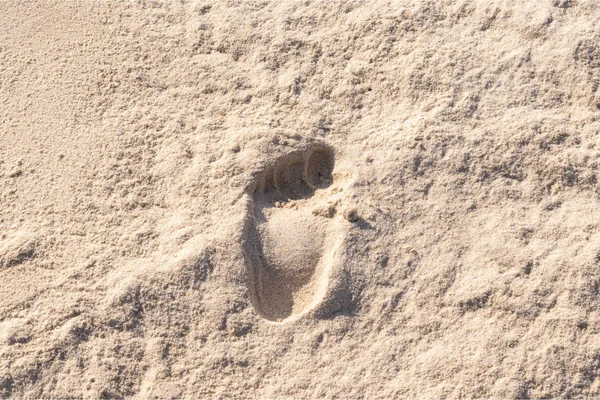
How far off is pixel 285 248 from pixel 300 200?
0.17 m

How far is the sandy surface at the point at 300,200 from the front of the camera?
7.36 ft

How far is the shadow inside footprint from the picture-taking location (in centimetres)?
235

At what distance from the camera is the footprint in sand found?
2354 millimetres

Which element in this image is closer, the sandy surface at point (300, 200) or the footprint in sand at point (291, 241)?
the sandy surface at point (300, 200)

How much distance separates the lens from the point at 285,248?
239 cm

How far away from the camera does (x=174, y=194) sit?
2.47m

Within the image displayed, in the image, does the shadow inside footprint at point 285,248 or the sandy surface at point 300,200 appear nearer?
the sandy surface at point 300,200

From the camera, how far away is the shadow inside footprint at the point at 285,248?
92.7 inches

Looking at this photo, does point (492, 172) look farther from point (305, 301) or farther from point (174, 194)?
point (174, 194)

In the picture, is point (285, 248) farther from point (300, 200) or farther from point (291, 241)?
point (300, 200)

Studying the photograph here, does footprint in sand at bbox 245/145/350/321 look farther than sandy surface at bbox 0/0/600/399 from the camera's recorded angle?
Yes

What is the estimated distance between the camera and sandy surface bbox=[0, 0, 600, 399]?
224cm

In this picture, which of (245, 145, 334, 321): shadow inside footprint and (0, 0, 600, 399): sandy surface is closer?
(0, 0, 600, 399): sandy surface

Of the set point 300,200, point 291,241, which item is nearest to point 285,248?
point 291,241
